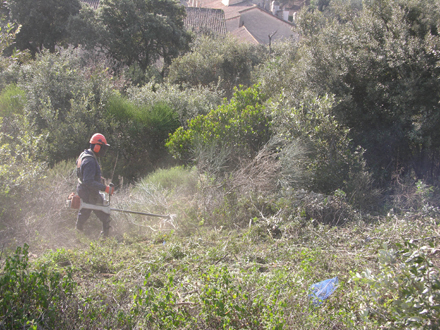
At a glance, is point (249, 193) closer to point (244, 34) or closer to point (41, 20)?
point (41, 20)

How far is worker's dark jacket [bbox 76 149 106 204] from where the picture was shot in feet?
19.5

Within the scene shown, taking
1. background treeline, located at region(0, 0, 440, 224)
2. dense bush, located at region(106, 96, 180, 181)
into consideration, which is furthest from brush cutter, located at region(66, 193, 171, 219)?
dense bush, located at region(106, 96, 180, 181)

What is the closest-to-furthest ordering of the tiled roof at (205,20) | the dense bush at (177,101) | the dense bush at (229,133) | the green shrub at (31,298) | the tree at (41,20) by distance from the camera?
the green shrub at (31,298) → the dense bush at (229,133) → the dense bush at (177,101) → the tree at (41,20) → the tiled roof at (205,20)

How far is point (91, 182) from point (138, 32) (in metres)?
14.3

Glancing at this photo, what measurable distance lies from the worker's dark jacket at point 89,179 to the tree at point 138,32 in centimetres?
1334

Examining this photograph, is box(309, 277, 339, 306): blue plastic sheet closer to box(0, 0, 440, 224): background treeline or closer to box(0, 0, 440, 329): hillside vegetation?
box(0, 0, 440, 329): hillside vegetation

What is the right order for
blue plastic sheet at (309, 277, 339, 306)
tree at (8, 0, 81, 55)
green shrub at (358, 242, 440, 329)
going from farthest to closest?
tree at (8, 0, 81, 55) → blue plastic sheet at (309, 277, 339, 306) → green shrub at (358, 242, 440, 329)

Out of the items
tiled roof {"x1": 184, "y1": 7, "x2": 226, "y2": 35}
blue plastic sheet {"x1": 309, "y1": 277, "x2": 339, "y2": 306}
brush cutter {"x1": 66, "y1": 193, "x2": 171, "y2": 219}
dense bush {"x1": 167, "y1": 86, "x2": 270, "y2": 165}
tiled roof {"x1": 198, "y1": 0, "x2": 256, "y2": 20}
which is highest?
tiled roof {"x1": 198, "y1": 0, "x2": 256, "y2": 20}

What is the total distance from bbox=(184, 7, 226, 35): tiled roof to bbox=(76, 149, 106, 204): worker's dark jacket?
25.1 m

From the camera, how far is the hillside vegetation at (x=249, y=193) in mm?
3082

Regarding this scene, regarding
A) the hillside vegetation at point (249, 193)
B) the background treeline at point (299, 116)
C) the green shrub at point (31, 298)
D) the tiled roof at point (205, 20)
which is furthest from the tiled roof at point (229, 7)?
the green shrub at point (31, 298)

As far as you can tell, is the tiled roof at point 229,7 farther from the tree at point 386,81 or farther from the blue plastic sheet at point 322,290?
the blue plastic sheet at point 322,290

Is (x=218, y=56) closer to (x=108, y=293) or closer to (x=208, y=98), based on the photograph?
(x=208, y=98)

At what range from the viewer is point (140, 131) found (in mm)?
10852
